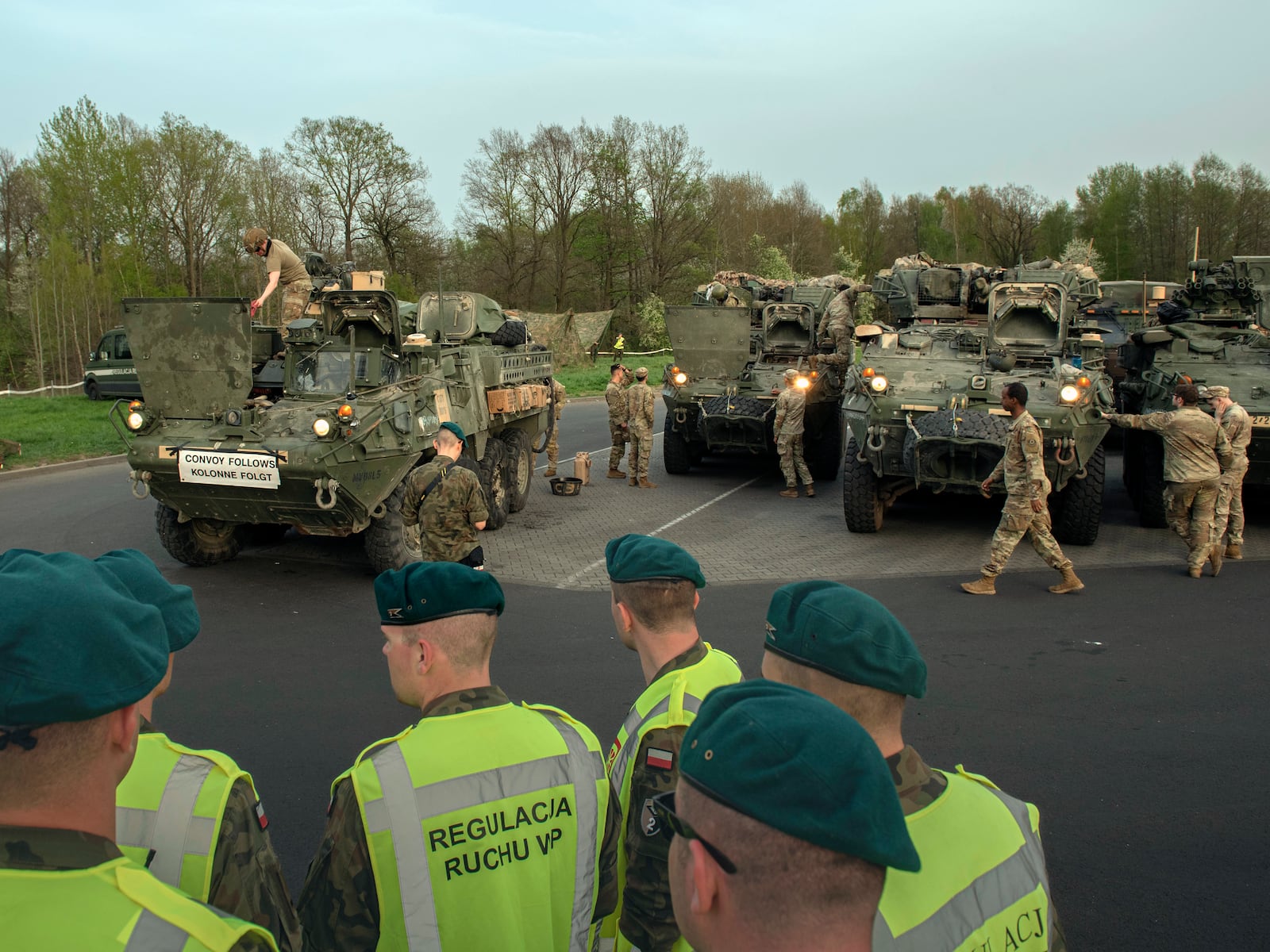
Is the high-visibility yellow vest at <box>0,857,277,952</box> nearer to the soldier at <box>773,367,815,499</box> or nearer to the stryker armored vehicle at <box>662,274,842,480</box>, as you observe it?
the soldier at <box>773,367,815,499</box>

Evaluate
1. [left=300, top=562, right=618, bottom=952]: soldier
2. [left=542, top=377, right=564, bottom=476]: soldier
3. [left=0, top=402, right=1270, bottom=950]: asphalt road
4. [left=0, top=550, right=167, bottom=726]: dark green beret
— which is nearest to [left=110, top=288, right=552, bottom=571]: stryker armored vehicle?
[left=0, top=402, right=1270, bottom=950]: asphalt road

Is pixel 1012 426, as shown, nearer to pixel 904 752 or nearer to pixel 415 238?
pixel 904 752

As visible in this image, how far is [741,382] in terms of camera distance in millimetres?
13938

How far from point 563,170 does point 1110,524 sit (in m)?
33.0

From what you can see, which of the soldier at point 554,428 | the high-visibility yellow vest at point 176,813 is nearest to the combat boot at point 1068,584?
the soldier at point 554,428

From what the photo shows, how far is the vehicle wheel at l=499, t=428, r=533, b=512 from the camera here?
39.4ft

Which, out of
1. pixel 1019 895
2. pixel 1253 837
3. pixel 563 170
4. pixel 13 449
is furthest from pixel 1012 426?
pixel 563 170

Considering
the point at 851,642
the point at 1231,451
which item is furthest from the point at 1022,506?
the point at 851,642

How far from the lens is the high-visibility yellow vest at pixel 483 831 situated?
6.95 feet

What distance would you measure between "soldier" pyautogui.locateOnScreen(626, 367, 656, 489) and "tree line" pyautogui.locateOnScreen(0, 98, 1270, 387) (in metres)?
9.08

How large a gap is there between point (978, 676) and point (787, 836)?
5654 mm

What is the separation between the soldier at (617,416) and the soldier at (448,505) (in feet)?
21.4

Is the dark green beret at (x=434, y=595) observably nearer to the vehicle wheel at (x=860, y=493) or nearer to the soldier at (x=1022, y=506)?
the soldier at (x=1022, y=506)

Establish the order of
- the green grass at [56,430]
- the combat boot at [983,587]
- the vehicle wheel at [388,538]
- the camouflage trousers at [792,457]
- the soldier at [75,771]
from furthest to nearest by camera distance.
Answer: the green grass at [56,430], the camouflage trousers at [792,457], the vehicle wheel at [388,538], the combat boot at [983,587], the soldier at [75,771]
